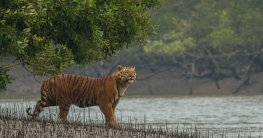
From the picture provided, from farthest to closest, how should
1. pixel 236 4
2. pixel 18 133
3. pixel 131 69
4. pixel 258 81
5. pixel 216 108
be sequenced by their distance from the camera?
pixel 236 4, pixel 258 81, pixel 216 108, pixel 131 69, pixel 18 133

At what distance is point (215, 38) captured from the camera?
228ft

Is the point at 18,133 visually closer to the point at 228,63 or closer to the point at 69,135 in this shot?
the point at 69,135

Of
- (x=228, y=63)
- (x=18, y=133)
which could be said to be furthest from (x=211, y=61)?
(x=18, y=133)

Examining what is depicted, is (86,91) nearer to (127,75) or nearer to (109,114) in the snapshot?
(109,114)

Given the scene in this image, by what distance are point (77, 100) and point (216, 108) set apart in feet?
79.3

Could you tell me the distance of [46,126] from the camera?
18828 mm

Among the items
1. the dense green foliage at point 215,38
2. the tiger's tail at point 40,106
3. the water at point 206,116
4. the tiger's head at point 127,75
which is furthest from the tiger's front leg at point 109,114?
the dense green foliage at point 215,38

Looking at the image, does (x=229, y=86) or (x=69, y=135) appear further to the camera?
(x=229, y=86)

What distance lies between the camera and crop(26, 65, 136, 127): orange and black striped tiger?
2133 centimetres

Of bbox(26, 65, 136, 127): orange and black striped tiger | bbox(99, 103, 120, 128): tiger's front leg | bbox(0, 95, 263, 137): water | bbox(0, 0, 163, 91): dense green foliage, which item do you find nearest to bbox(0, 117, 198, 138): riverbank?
bbox(99, 103, 120, 128): tiger's front leg

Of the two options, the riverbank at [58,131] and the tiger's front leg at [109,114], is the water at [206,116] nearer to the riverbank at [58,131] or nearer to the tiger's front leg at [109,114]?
the tiger's front leg at [109,114]

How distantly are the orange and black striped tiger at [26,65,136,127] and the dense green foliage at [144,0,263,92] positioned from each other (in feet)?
152

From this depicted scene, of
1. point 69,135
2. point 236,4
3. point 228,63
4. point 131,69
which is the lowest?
point 69,135

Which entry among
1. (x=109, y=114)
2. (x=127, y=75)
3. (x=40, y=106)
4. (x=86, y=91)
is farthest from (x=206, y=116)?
(x=40, y=106)
